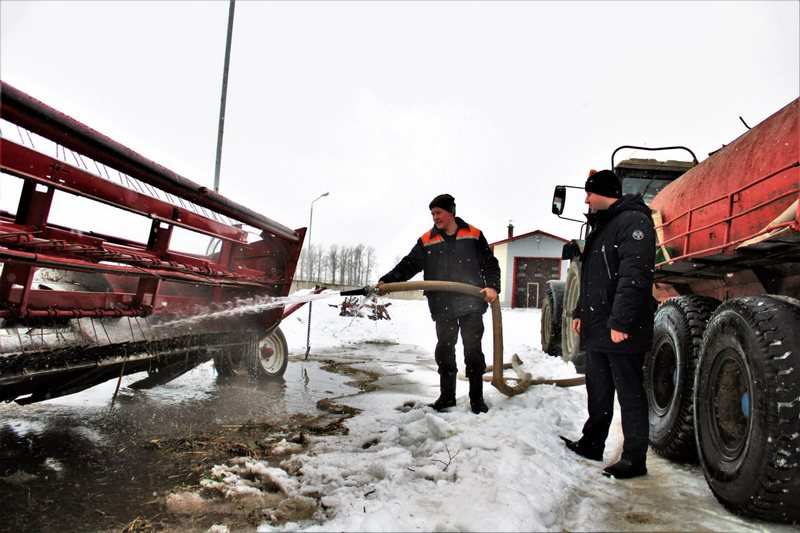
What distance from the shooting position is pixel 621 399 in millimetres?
2641

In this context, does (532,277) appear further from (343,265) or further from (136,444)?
(343,265)

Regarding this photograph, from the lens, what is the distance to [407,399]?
452cm

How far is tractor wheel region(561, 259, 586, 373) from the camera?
5.53 metres

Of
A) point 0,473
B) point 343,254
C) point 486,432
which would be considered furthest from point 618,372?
point 343,254

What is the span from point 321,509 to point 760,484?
175 cm

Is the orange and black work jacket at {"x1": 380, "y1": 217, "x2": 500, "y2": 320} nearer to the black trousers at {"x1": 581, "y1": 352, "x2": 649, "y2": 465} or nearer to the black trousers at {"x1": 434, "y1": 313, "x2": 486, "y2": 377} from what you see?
the black trousers at {"x1": 434, "y1": 313, "x2": 486, "y2": 377}

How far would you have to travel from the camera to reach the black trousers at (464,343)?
12.4ft

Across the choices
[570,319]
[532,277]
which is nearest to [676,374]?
[570,319]

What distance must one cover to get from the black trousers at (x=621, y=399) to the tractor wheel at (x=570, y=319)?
8.97 feet

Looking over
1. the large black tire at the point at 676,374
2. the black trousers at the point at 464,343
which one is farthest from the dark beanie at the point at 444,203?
the large black tire at the point at 676,374

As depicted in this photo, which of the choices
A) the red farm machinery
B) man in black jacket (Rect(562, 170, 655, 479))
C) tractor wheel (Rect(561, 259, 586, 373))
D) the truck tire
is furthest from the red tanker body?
the truck tire

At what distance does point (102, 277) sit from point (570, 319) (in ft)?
17.2

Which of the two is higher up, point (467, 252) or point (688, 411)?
point (467, 252)

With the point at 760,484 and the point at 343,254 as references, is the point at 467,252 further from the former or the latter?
the point at 343,254
